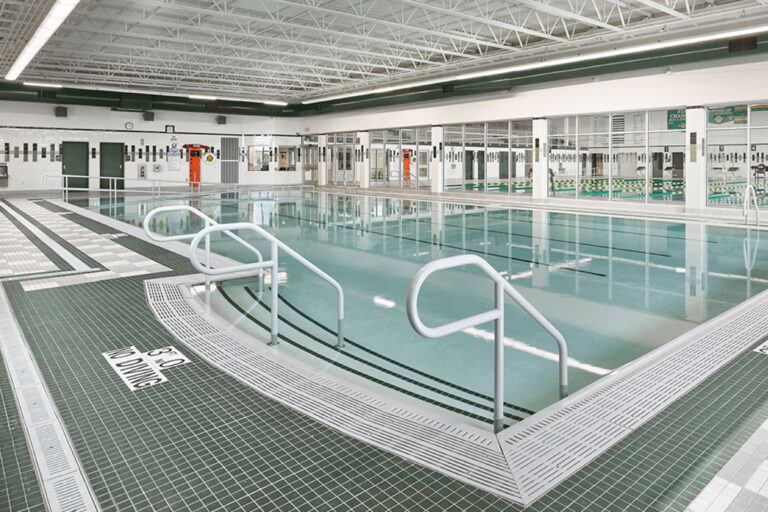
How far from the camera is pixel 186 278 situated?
6039mm

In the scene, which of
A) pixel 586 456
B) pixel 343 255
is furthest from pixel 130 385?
pixel 343 255

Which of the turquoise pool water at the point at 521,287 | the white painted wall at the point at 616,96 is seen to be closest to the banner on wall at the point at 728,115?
the white painted wall at the point at 616,96

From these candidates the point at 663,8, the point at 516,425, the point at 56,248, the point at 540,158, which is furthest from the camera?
the point at 540,158

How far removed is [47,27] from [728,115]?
51.5 feet

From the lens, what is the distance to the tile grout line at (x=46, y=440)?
7.02 ft

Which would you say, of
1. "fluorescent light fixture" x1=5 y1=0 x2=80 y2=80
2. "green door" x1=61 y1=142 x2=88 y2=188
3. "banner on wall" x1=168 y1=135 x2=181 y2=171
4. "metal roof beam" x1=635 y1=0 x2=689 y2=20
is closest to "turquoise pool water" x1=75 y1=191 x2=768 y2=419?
"fluorescent light fixture" x1=5 y1=0 x2=80 y2=80

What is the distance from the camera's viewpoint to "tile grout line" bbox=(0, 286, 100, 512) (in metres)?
2.14

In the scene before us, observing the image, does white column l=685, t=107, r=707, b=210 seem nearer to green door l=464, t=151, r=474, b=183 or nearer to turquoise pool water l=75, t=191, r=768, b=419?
turquoise pool water l=75, t=191, r=768, b=419

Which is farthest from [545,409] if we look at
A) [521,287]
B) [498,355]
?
[521,287]

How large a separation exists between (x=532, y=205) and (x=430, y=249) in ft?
28.7

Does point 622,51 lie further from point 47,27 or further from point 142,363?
point 142,363

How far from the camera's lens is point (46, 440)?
2.57 m

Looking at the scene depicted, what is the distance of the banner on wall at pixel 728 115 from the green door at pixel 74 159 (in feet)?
76.8

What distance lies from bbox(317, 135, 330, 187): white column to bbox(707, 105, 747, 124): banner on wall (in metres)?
18.2
